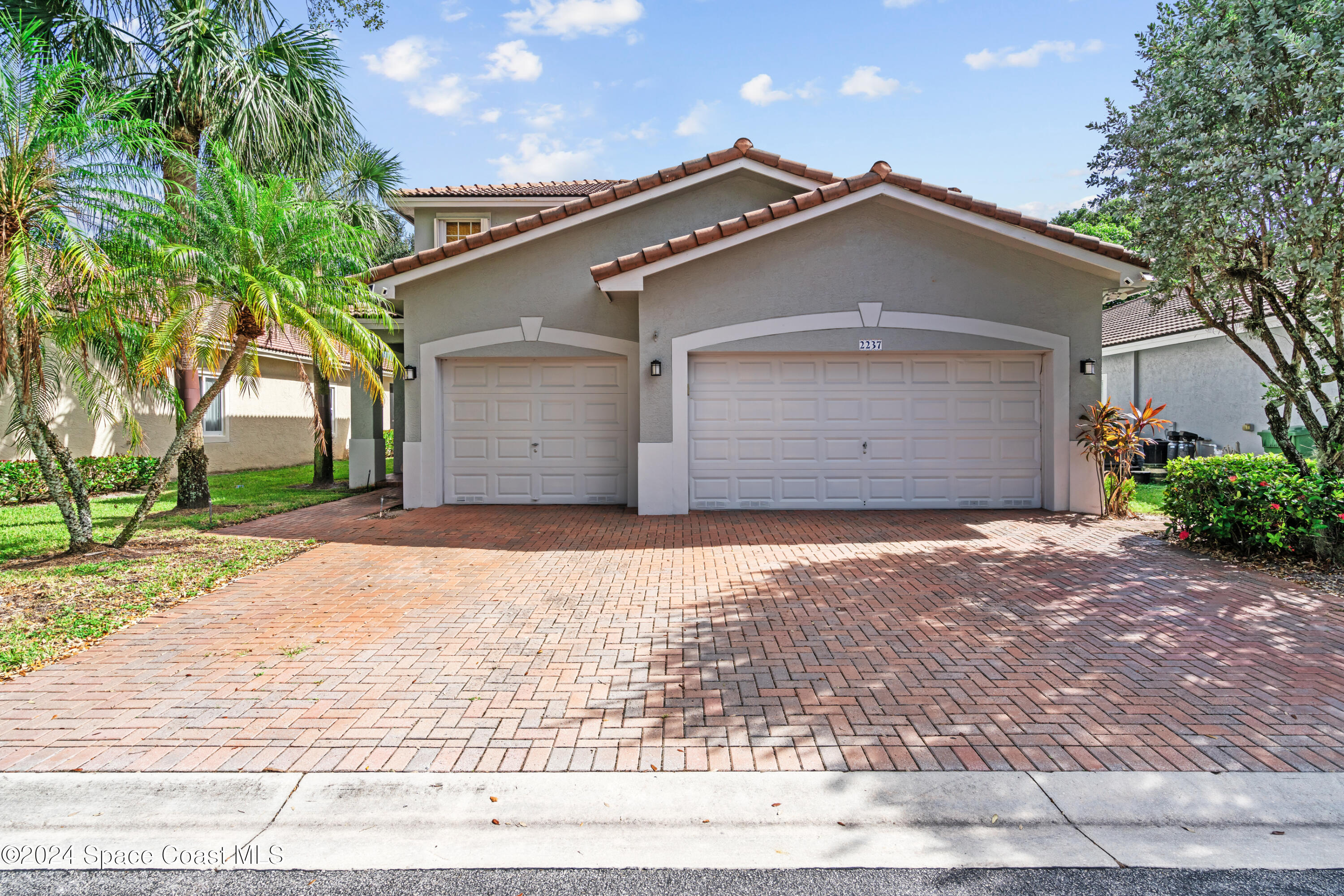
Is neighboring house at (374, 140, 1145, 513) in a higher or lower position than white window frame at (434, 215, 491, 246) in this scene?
lower

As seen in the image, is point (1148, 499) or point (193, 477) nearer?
point (193, 477)

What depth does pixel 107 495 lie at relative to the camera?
14000mm

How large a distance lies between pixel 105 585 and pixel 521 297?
6.96m

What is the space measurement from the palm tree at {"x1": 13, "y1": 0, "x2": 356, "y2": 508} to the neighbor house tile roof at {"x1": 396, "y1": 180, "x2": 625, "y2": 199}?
2.72 m

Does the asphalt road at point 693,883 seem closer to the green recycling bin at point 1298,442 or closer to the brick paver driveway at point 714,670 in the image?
the brick paver driveway at point 714,670

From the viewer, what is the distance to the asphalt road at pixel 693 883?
9.31 feet

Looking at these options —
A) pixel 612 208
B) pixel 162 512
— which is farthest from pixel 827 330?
pixel 162 512

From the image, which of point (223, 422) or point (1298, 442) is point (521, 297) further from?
point (1298, 442)

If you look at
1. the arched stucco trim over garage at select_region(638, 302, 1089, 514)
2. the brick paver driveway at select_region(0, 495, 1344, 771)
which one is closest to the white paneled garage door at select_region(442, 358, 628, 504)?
the arched stucco trim over garage at select_region(638, 302, 1089, 514)

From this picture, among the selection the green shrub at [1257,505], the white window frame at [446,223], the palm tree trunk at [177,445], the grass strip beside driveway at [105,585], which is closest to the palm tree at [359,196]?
the white window frame at [446,223]

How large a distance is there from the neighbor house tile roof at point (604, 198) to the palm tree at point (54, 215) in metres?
3.56

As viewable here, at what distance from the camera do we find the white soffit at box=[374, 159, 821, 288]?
1188cm

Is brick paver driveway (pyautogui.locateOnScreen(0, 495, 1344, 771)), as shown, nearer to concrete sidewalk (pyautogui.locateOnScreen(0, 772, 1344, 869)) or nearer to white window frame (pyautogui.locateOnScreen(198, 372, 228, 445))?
concrete sidewalk (pyautogui.locateOnScreen(0, 772, 1344, 869))

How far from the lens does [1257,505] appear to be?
7895mm
